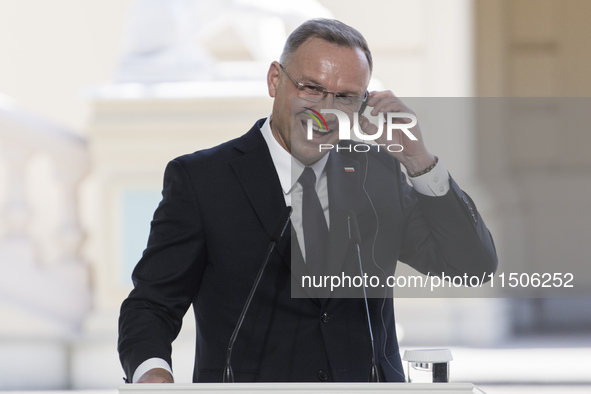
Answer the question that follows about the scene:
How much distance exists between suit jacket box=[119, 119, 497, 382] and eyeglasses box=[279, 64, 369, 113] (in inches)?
2.9

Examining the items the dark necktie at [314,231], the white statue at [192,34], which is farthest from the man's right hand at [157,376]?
the white statue at [192,34]

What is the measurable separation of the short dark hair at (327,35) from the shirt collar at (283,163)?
0.18 metres

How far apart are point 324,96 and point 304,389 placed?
1.99 feet

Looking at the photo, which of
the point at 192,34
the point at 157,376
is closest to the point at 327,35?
the point at 157,376

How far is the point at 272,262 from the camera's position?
5.87ft

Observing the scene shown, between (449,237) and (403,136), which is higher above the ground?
(403,136)

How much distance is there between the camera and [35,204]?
4.53 meters

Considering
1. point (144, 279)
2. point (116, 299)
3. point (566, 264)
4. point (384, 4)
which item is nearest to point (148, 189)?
point (116, 299)

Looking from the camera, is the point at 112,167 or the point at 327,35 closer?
the point at 327,35

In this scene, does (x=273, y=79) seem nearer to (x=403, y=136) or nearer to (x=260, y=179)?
(x=260, y=179)

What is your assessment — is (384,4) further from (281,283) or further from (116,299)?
(281,283)

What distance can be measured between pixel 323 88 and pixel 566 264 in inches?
22.3

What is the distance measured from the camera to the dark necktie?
5.62 ft

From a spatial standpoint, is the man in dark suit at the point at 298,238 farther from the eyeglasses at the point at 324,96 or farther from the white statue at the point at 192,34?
the white statue at the point at 192,34
